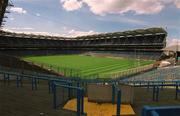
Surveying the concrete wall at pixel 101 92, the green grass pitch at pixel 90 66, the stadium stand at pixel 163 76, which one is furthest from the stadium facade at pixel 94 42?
the concrete wall at pixel 101 92

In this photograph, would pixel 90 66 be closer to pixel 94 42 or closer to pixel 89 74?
pixel 89 74

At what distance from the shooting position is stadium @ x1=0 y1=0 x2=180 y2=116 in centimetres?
1145

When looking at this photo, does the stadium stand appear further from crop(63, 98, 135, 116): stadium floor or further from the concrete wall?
crop(63, 98, 135, 116): stadium floor

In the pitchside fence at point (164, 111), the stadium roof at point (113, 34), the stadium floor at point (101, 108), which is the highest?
the stadium roof at point (113, 34)

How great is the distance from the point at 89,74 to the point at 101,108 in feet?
119

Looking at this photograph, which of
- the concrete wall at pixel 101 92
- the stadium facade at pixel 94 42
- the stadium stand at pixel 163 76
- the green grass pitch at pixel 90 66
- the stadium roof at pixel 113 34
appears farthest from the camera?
the stadium facade at pixel 94 42

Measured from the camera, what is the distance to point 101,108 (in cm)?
1203

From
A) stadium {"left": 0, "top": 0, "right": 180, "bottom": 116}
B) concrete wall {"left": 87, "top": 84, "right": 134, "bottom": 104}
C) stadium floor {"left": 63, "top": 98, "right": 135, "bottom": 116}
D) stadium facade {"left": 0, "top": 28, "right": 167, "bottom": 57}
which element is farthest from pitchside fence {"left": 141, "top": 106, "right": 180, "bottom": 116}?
stadium facade {"left": 0, "top": 28, "right": 167, "bottom": 57}

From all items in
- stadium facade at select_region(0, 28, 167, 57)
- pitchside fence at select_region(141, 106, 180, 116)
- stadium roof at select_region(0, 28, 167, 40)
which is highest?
stadium roof at select_region(0, 28, 167, 40)

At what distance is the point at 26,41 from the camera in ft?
318

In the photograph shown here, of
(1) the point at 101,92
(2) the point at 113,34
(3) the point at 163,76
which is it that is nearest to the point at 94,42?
(2) the point at 113,34

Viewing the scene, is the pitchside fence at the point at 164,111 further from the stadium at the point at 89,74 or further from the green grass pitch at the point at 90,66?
the green grass pitch at the point at 90,66

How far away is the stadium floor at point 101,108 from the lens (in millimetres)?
10953

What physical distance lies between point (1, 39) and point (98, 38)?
122 ft
